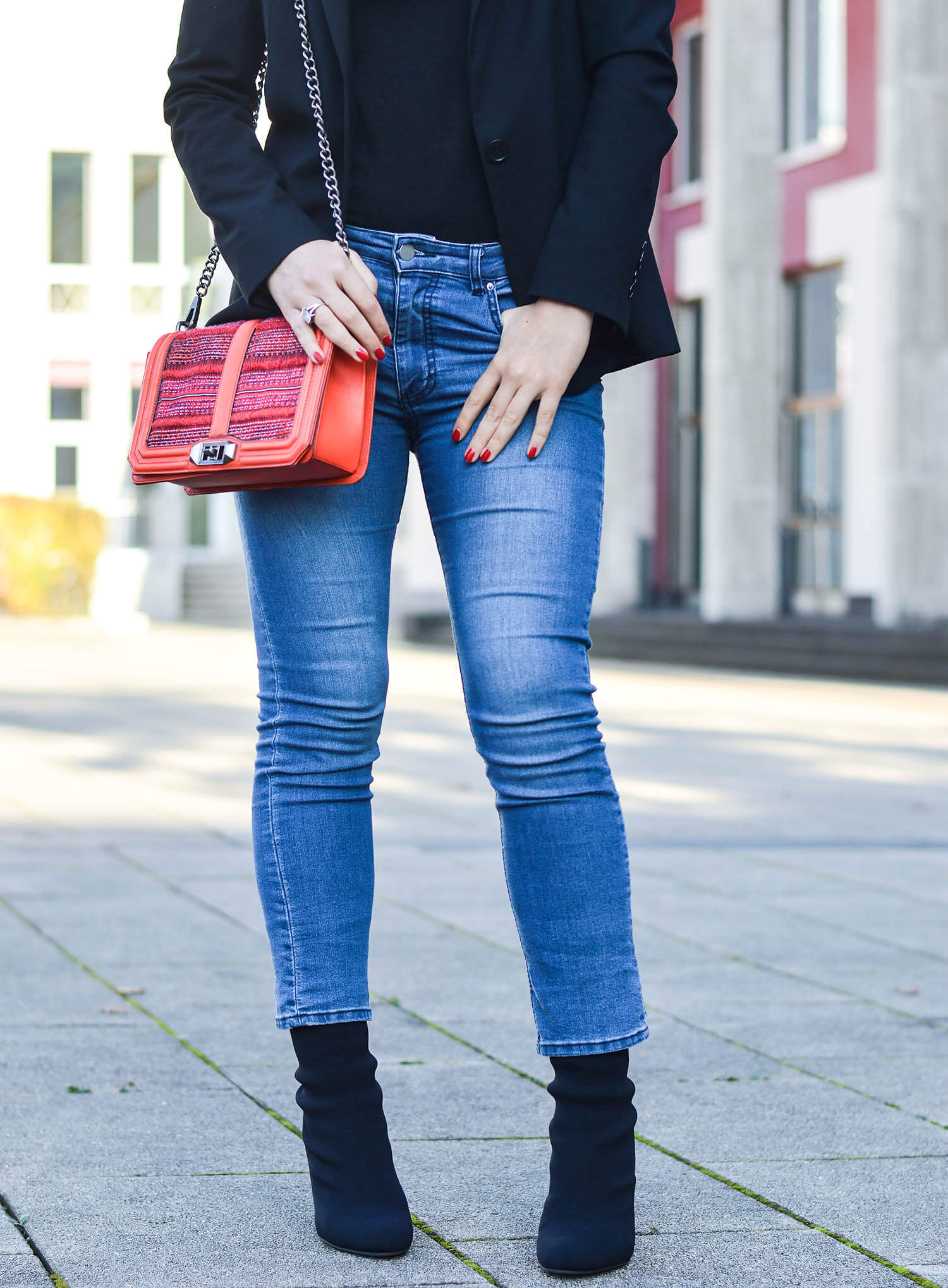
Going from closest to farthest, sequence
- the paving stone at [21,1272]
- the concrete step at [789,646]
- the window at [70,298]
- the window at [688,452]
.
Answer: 1. the paving stone at [21,1272]
2. the concrete step at [789,646]
3. the window at [688,452]
4. the window at [70,298]

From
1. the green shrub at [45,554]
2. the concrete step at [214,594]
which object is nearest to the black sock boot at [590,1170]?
the green shrub at [45,554]

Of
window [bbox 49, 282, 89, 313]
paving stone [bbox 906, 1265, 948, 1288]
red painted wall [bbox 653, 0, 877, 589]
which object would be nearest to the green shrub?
window [bbox 49, 282, 89, 313]

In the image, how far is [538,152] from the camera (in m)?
2.27

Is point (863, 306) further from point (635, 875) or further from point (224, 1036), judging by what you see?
point (224, 1036)

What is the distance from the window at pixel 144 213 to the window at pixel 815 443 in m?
12.9

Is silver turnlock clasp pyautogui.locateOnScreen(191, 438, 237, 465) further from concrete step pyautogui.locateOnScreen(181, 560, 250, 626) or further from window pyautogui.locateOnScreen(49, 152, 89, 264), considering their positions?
window pyautogui.locateOnScreen(49, 152, 89, 264)

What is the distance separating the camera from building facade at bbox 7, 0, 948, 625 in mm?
16750

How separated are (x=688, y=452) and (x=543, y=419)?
2079 centimetres

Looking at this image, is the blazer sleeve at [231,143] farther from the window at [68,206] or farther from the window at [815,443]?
the window at [68,206]

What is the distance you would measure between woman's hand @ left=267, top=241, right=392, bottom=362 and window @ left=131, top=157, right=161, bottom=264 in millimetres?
27977

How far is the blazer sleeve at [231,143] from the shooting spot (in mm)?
2270

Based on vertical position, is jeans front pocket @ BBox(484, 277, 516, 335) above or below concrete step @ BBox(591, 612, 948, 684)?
above

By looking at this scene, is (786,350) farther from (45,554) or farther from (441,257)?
(441,257)

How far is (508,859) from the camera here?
2.30m
